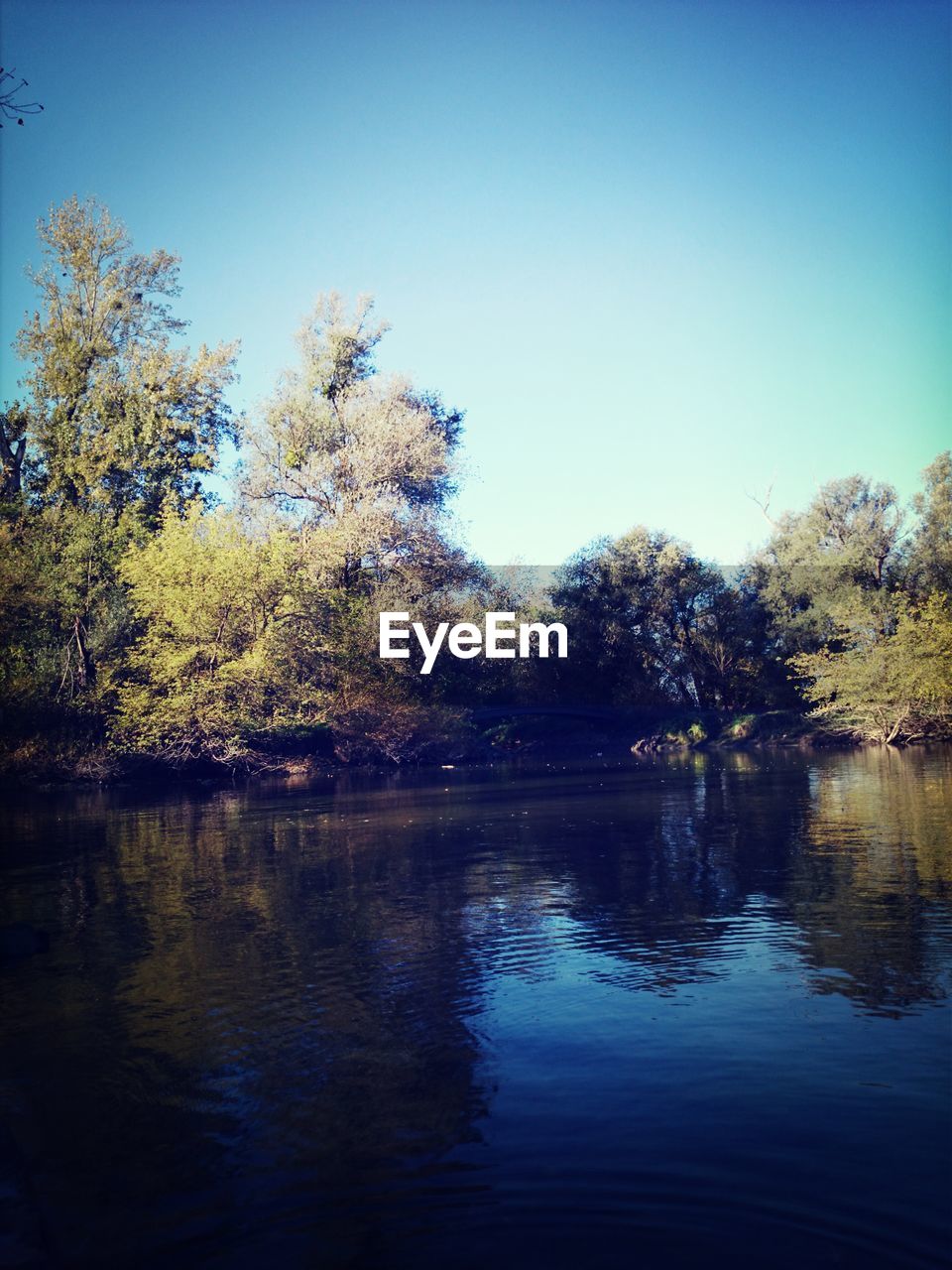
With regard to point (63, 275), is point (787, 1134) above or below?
below

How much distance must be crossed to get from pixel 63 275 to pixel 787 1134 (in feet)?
141

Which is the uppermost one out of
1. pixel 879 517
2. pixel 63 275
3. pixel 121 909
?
pixel 63 275

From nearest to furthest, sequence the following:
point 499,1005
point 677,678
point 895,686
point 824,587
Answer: point 499,1005, point 895,686, point 824,587, point 677,678

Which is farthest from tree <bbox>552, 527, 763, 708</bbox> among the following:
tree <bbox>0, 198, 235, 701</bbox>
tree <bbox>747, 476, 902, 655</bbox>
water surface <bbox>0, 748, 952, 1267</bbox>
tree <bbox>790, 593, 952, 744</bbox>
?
water surface <bbox>0, 748, 952, 1267</bbox>

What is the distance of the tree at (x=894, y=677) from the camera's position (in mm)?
39125

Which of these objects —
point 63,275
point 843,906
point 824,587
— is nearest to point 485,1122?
point 843,906

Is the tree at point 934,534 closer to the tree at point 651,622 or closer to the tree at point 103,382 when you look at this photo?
Answer: the tree at point 651,622

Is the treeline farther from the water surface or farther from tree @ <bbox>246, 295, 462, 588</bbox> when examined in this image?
the water surface

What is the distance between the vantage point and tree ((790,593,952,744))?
1540 inches

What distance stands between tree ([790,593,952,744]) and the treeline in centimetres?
10

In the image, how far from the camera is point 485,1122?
18.2 ft

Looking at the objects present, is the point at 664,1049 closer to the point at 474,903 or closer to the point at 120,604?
the point at 474,903

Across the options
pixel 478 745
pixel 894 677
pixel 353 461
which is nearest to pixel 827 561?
pixel 894 677

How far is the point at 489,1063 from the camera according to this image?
21.3 ft
